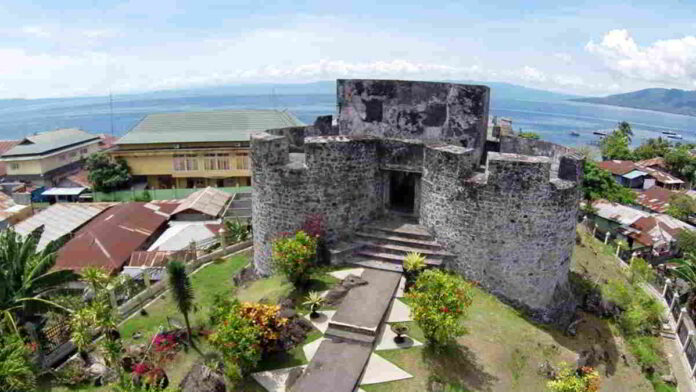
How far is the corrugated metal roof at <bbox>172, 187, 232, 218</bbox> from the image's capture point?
2741 centimetres

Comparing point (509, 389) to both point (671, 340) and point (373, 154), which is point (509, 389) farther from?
point (671, 340)

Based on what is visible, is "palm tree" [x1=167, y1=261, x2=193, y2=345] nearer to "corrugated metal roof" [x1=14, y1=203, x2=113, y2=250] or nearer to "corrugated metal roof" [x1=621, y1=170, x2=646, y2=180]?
"corrugated metal roof" [x1=14, y1=203, x2=113, y2=250]

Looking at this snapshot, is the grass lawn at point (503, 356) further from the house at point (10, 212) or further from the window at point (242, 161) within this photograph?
the window at point (242, 161)

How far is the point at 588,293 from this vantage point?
15.8m

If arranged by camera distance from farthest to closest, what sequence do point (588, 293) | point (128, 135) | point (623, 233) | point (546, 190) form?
point (128, 135) → point (623, 233) → point (588, 293) → point (546, 190)

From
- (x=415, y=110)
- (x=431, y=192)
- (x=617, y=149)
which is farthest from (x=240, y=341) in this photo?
(x=617, y=149)

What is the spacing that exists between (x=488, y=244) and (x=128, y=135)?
41.4 m

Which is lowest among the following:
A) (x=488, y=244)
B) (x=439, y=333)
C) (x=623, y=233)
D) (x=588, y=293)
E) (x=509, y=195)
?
(x=623, y=233)

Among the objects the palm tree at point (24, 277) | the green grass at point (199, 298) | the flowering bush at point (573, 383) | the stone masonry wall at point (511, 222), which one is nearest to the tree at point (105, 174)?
the green grass at point (199, 298)

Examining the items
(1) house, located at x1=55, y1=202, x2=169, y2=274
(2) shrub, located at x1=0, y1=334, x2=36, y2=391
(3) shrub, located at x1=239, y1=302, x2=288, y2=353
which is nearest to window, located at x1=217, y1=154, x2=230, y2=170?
(1) house, located at x1=55, y1=202, x2=169, y2=274

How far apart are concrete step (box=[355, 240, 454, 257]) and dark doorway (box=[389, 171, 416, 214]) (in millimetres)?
2175

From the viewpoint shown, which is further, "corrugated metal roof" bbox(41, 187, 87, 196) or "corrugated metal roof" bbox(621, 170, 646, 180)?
"corrugated metal roof" bbox(621, 170, 646, 180)

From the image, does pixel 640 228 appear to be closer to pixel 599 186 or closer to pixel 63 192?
pixel 599 186

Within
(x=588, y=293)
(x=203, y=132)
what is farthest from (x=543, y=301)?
(x=203, y=132)
